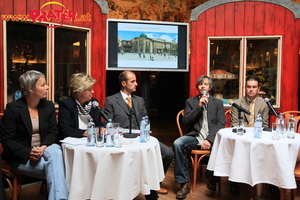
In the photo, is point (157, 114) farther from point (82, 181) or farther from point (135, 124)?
point (82, 181)

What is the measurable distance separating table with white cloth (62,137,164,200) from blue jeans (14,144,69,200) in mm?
79

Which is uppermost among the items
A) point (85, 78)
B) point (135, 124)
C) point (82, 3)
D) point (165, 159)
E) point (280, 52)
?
point (82, 3)

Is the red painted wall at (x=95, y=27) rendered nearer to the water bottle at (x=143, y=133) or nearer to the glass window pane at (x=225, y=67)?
the glass window pane at (x=225, y=67)

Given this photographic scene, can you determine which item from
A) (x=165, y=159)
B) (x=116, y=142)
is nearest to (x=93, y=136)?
(x=116, y=142)

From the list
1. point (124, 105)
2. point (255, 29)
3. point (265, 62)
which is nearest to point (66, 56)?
point (124, 105)

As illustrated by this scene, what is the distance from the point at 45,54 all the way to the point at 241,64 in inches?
120

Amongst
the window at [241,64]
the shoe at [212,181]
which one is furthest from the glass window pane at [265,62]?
the shoe at [212,181]

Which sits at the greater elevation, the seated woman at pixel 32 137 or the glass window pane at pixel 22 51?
the glass window pane at pixel 22 51

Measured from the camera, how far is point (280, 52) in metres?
4.69

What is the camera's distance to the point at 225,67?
501cm

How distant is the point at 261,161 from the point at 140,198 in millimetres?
1318

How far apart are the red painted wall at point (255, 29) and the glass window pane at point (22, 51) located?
234cm

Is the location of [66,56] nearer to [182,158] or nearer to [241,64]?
[182,158]

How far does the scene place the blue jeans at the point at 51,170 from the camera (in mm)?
2354
